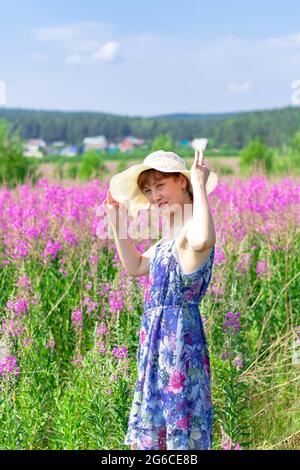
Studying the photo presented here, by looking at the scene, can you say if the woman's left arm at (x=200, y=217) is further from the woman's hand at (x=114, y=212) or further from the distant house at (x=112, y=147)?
the distant house at (x=112, y=147)

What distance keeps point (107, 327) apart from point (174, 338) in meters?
1.73

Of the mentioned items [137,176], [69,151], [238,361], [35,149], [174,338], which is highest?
[137,176]

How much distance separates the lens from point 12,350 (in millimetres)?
3918

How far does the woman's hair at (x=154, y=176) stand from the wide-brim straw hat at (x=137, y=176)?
0.02 meters

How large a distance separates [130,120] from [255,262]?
332 feet

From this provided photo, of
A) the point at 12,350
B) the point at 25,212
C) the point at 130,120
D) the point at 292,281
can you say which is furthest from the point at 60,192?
the point at 130,120

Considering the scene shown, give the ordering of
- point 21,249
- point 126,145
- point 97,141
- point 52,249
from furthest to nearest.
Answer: point 97,141 < point 126,145 < point 52,249 < point 21,249

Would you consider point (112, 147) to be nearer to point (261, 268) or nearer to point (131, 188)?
point (261, 268)

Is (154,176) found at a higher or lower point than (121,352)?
higher

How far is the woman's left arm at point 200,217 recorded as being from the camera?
110 inches

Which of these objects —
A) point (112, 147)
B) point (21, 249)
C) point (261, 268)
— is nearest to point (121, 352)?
point (21, 249)

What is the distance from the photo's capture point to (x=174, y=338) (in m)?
3.00

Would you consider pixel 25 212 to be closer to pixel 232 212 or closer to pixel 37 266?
pixel 37 266

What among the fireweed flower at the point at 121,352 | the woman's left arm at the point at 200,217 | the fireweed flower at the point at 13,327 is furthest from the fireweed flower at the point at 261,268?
the woman's left arm at the point at 200,217
